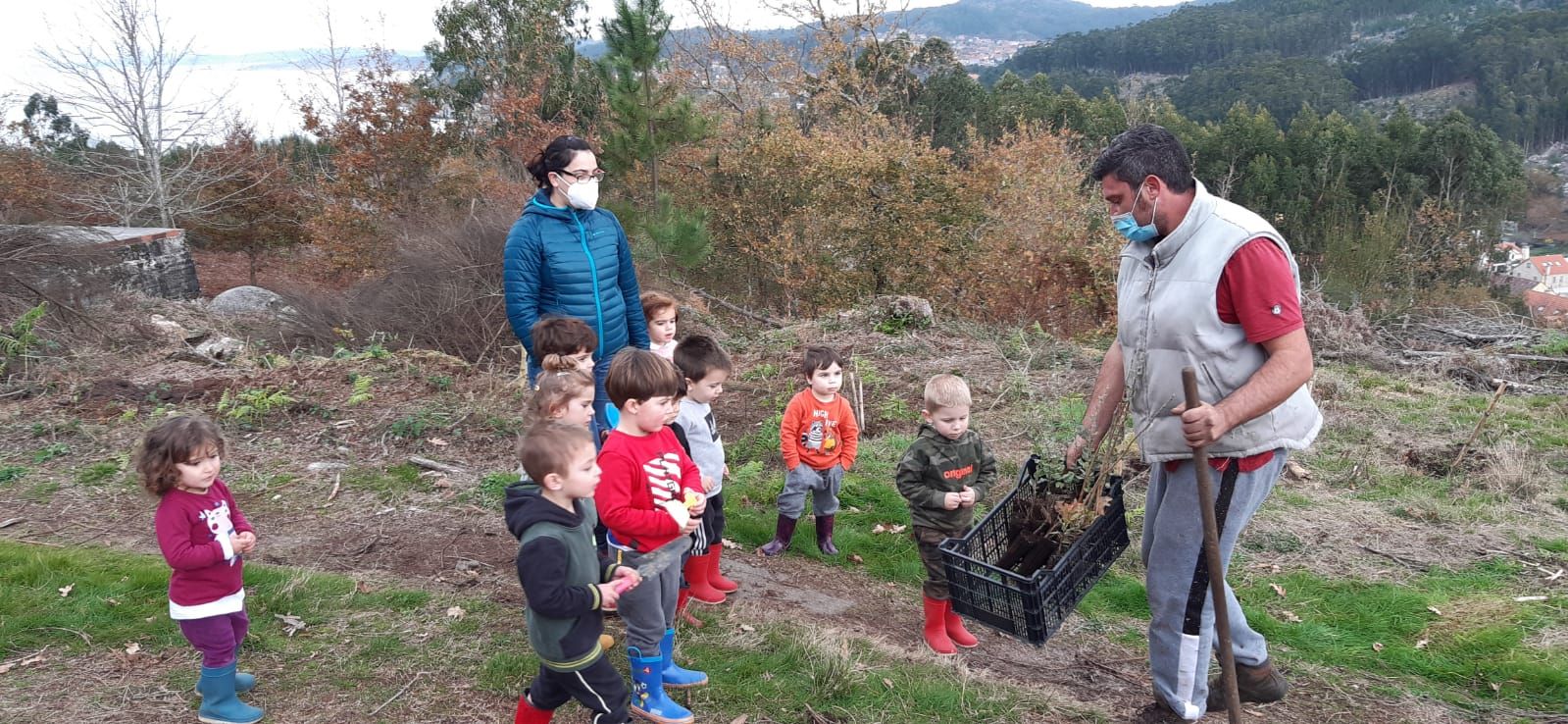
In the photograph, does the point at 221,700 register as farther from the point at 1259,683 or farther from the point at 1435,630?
the point at 1435,630

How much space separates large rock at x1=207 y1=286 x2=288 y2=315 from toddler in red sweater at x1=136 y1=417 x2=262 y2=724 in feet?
32.9

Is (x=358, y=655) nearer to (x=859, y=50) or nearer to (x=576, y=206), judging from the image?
(x=576, y=206)

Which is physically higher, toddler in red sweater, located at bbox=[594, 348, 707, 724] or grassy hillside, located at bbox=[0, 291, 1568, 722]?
toddler in red sweater, located at bbox=[594, 348, 707, 724]

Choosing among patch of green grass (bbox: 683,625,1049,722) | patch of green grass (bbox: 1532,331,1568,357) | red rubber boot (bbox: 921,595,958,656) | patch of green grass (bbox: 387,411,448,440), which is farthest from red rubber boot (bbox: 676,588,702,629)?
patch of green grass (bbox: 1532,331,1568,357)

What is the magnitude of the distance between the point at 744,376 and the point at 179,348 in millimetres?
5829

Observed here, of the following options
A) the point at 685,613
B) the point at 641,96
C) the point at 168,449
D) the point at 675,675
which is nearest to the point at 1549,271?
the point at 641,96

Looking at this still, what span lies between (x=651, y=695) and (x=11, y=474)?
5426 mm

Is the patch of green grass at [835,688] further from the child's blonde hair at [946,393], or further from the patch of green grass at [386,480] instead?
the patch of green grass at [386,480]

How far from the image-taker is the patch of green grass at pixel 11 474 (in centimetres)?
607

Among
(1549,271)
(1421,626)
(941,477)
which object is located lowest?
(1549,271)

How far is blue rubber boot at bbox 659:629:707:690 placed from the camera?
3.65 metres

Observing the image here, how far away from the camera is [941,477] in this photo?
4004mm

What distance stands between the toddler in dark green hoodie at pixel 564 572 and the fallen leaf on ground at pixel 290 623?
1.73 meters

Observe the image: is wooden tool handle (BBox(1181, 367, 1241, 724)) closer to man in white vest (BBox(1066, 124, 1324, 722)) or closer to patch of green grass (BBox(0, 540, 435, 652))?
man in white vest (BBox(1066, 124, 1324, 722))
